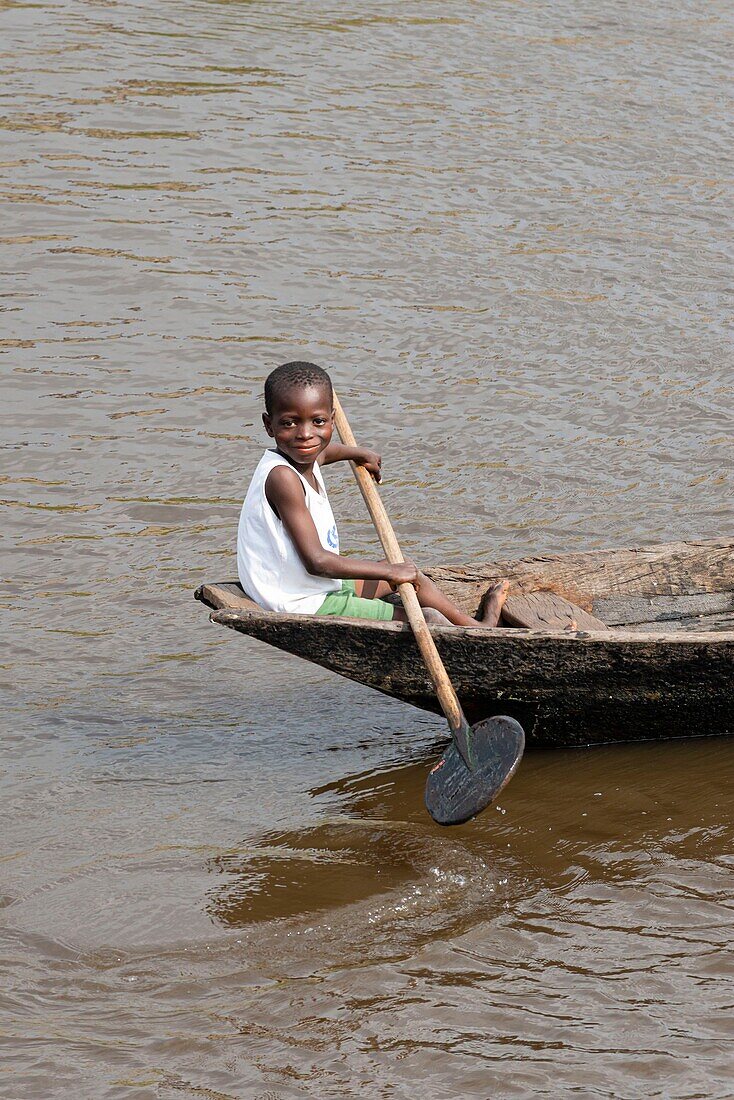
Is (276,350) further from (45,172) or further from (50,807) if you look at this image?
A: (50,807)

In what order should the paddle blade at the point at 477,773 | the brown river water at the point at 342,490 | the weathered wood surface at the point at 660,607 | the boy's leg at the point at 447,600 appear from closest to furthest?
the brown river water at the point at 342,490 → the paddle blade at the point at 477,773 → the boy's leg at the point at 447,600 → the weathered wood surface at the point at 660,607

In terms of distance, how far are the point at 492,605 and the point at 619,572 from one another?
0.66m

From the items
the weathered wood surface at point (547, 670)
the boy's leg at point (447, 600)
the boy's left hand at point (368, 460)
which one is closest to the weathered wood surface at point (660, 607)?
the boy's leg at point (447, 600)

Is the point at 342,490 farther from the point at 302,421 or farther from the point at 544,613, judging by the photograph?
the point at 302,421

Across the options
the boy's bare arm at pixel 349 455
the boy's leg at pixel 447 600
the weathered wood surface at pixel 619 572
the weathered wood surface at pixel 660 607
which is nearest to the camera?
the boy's leg at pixel 447 600

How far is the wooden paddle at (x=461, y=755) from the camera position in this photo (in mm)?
3865

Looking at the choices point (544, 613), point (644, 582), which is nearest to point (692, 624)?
point (644, 582)

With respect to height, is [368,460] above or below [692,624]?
above

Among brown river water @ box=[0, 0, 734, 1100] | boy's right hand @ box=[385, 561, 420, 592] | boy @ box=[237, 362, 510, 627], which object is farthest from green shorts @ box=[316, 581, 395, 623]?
brown river water @ box=[0, 0, 734, 1100]

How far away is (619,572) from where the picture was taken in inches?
200

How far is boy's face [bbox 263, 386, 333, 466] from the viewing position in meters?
4.09

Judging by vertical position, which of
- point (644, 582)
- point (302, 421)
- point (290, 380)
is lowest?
point (644, 582)

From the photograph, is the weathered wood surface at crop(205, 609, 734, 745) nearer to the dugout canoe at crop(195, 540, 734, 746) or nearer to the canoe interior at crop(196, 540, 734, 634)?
the dugout canoe at crop(195, 540, 734, 746)

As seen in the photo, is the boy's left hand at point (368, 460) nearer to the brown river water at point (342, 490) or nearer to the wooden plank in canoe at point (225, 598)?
the wooden plank in canoe at point (225, 598)
